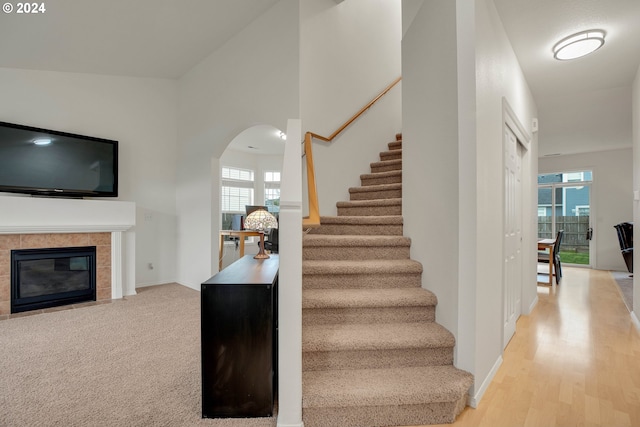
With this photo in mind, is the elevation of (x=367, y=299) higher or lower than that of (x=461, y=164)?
lower

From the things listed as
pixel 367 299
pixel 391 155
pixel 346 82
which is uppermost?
pixel 346 82

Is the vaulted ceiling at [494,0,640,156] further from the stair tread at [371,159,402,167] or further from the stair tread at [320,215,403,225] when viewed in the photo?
the stair tread at [320,215,403,225]

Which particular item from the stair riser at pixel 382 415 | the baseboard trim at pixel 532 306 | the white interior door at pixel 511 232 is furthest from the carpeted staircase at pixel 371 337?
the baseboard trim at pixel 532 306

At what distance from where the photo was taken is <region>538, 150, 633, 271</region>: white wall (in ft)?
21.1

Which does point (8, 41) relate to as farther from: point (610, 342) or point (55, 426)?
point (610, 342)

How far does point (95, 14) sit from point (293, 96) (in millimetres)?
2245

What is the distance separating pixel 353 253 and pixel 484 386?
4.15 ft

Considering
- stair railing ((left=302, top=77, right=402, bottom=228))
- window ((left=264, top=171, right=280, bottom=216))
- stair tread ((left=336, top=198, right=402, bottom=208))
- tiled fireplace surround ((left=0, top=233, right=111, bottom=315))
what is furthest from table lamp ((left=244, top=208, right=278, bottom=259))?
window ((left=264, top=171, right=280, bottom=216))

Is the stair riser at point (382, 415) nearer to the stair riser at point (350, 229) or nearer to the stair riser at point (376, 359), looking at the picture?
the stair riser at point (376, 359)

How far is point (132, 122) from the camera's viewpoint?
4.52 m

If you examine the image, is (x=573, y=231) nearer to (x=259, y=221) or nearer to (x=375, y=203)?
(x=375, y=203)

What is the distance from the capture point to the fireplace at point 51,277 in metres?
3.49

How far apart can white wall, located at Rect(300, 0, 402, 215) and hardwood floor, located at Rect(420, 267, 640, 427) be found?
2288mm

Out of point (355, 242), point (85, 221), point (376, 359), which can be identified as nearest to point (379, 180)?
point (355, 242)
